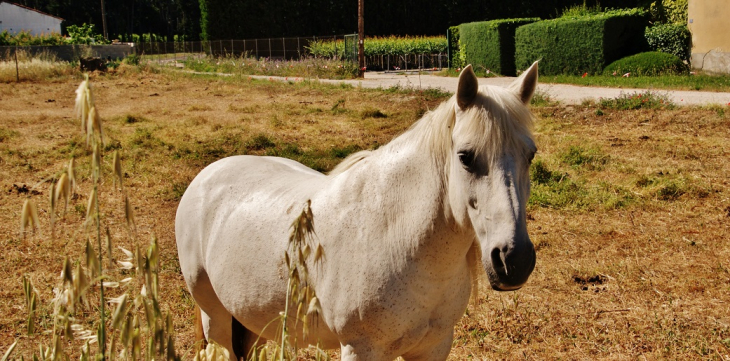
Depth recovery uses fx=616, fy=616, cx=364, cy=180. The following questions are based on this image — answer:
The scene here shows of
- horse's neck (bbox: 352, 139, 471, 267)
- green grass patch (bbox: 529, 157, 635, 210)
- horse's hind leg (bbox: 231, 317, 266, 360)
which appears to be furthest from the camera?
green grass patch (bbox: 529, 157, 635, 210)

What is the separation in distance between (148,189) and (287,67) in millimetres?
16601

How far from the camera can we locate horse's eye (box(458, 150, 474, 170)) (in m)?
1.88

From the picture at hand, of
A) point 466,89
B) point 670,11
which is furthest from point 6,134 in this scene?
point 670,11

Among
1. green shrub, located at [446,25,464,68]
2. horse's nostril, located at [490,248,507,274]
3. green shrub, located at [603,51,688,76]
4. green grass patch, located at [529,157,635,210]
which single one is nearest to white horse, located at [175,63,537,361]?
horse's nostril, located at [490,248,507,274]

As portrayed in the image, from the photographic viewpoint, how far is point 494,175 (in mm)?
1843

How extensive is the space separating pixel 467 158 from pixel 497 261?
325mm

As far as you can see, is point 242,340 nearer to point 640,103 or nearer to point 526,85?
point 526,85

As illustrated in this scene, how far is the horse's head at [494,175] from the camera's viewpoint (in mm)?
1775

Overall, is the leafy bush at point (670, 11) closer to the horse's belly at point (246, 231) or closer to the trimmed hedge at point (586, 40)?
the trimmed hedge at point (586, 40)

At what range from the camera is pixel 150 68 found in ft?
82.0

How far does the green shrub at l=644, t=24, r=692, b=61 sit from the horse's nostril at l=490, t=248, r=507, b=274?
19696 millimetres

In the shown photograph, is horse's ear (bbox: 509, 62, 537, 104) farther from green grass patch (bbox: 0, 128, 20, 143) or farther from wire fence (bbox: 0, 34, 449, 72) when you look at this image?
wire fence (bbox: 0, 34, 449, 72)

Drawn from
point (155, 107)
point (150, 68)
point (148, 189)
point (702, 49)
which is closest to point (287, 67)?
point (150, 68)

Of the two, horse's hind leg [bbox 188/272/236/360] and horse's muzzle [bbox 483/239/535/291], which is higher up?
horse's muzzle [bbox 483/239/535/291]
